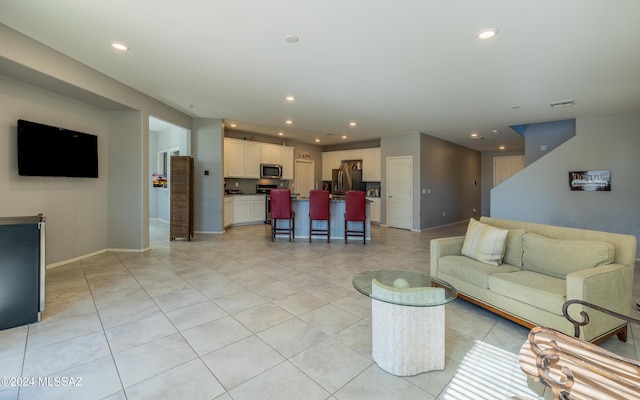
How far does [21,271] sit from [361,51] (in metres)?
3.83

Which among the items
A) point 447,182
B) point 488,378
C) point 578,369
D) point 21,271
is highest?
point 447,182

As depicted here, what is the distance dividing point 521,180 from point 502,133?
1933 mm

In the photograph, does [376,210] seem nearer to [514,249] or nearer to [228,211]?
[228,211]

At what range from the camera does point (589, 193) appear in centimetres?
536

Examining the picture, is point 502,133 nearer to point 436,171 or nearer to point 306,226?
point 436,171

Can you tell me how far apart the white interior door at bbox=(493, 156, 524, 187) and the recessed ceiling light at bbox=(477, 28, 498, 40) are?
9.08 meters

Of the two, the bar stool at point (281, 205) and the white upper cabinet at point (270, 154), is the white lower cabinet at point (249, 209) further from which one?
the bar stool at point (281, 205)

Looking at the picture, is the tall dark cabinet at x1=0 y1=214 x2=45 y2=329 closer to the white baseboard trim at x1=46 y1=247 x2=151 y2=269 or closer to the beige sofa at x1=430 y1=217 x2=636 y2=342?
the white baseboard trim at x1=46 y1=247 x2=151 y2=269

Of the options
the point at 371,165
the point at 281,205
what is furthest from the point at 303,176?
the point at 281,205

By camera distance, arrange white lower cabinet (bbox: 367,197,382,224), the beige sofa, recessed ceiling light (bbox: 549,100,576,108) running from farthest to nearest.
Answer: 1. white lower cabinet (bbox: 367,197,382,224)
2. recessed ceiling light (bbox: 549,100,576,108)
3. the beige sofa

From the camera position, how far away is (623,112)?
16.6 ft

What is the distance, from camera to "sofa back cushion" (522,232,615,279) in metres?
2.32

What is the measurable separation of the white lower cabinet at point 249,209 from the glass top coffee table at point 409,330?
6.40 metres

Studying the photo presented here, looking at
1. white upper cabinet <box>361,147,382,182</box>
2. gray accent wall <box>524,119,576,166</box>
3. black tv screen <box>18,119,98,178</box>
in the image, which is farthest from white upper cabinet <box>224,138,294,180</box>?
gray accent wall <box>524,119,576,166</box>
